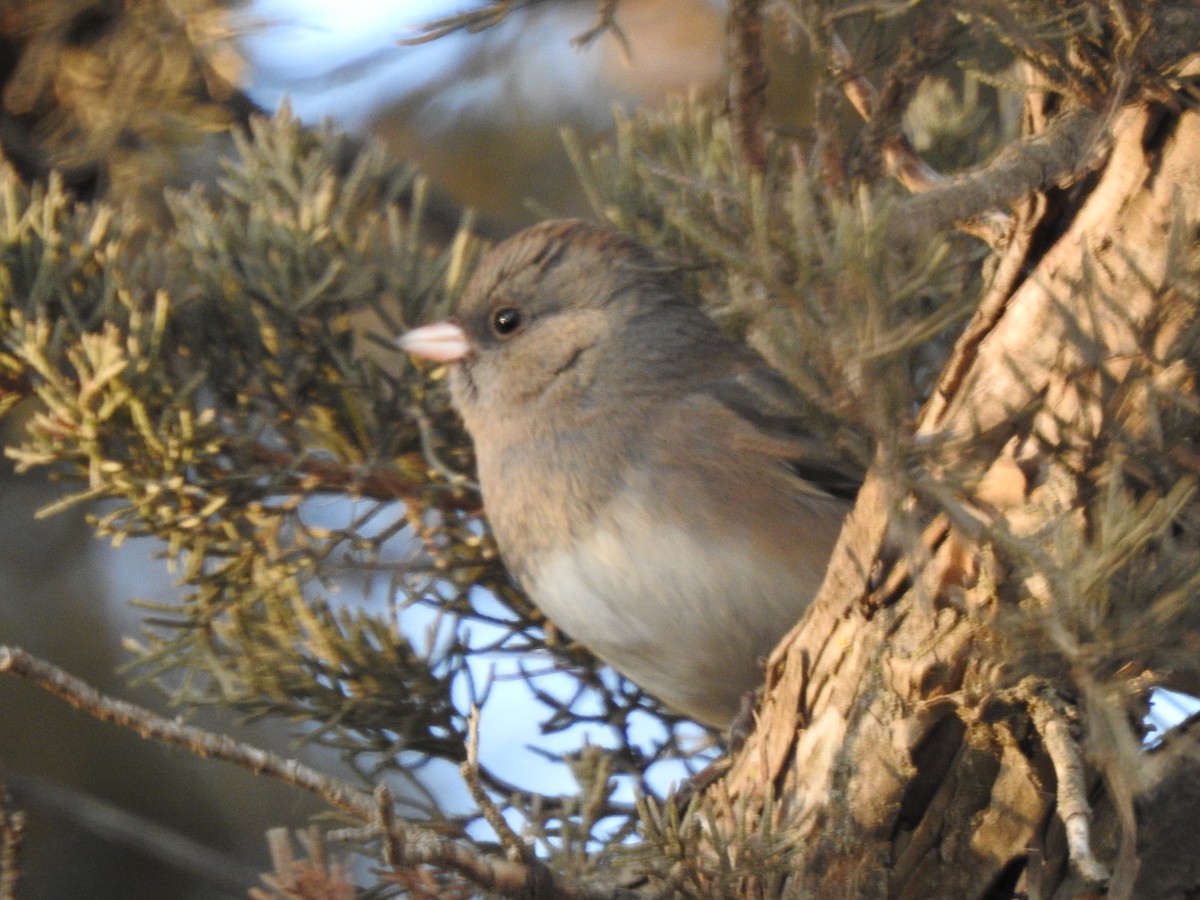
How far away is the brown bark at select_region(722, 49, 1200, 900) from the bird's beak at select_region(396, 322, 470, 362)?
3.37 feet

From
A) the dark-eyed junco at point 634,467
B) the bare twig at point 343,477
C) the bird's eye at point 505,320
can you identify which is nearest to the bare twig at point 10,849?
the bare twig at point 343,477

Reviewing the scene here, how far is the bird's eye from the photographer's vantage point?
248 cm

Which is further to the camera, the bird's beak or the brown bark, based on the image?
the bird's beak

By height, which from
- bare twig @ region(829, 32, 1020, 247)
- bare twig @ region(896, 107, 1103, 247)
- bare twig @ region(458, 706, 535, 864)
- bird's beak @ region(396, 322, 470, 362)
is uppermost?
bird's beak @ region(396, 322, 470, 362)

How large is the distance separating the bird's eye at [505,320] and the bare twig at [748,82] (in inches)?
40.1

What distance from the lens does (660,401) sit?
229cm

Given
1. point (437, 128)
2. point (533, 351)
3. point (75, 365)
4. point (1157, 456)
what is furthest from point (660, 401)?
point (437, 128)

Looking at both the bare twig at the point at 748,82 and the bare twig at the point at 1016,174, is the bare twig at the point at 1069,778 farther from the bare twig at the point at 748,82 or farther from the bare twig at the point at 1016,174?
the bare twig at the point at 748,82

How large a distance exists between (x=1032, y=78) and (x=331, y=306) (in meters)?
1.17

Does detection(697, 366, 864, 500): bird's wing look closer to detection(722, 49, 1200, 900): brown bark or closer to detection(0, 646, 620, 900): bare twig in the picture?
detection(722, 49, 1200, 900): brown bark

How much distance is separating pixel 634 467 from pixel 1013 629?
1.06 m

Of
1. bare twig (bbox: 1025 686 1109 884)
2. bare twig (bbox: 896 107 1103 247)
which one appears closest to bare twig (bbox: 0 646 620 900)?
bare twig (bbox: 1025 686 1109 884)

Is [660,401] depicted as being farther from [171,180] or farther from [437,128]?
[437,128]

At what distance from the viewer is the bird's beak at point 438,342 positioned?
2.32m
